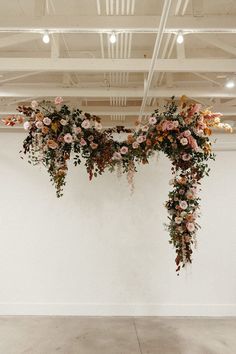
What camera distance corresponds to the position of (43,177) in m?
5.55

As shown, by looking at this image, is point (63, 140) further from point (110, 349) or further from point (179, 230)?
point (110, 349)

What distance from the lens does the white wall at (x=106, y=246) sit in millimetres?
5309

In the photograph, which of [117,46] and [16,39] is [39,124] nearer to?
[16,39]

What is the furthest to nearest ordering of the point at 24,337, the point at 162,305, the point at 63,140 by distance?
the point at 162,305
the point at 24,337
the point at 63,140

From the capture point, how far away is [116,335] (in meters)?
4.40

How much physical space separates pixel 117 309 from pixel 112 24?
4.35 meters

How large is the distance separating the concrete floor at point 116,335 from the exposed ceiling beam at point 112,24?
3670 millimetres

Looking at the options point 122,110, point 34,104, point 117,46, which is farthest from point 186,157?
point 34,104

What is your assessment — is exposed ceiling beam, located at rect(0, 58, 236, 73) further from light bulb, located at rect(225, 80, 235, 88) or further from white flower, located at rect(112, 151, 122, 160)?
white flower, located at rect(112, 151, 122, 160)

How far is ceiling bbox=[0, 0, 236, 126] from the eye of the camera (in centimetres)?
292

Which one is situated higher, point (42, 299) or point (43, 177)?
point (43, 177)

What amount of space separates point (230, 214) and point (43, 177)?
3.37 m

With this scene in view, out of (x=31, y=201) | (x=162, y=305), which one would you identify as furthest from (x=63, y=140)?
(x=162, y=305)

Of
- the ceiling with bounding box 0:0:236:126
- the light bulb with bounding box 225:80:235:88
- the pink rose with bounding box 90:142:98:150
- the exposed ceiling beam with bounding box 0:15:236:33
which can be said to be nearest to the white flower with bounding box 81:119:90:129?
the pink rose with bounding box 90:142:98:150
